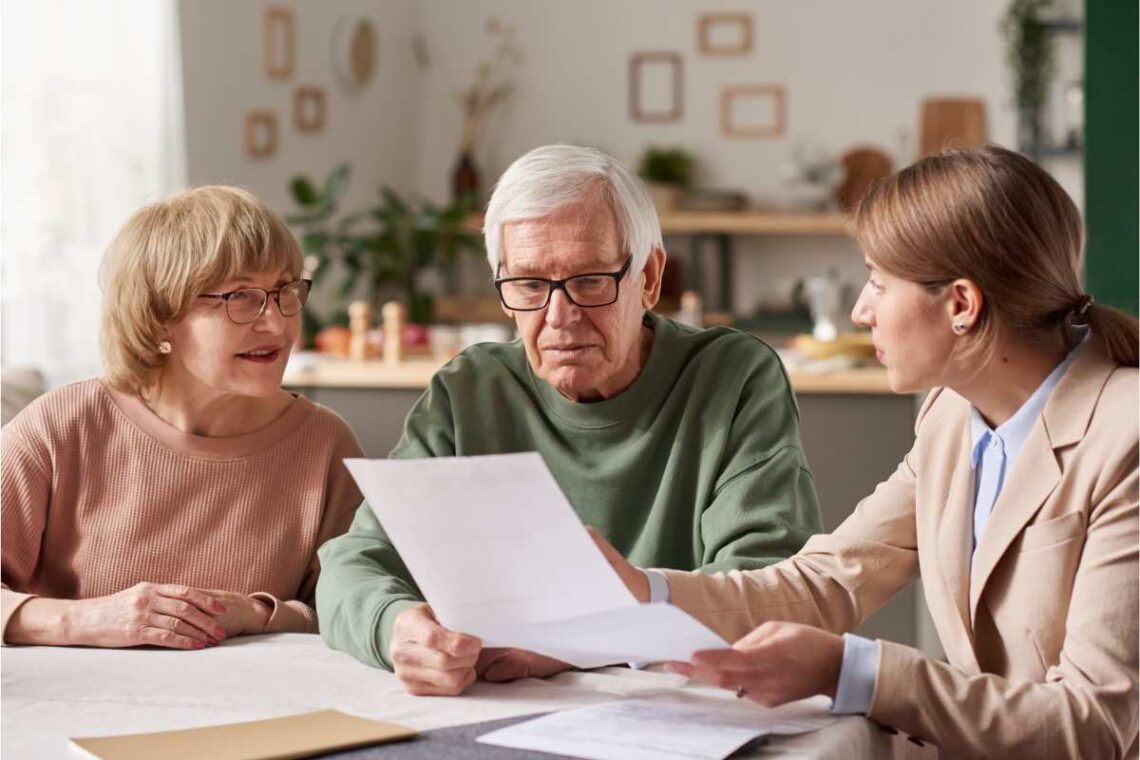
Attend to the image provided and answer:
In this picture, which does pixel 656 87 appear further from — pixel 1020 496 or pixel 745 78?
pixel 1020 496

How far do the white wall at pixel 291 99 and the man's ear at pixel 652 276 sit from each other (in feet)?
13.2

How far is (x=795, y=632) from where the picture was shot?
1372mm

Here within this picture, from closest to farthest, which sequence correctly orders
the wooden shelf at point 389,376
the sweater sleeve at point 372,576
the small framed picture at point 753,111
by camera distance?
1. the sweater sleeve at point 372,576
2. the wooden shelf at point 389,376
3. the small framed picture at point 753,111

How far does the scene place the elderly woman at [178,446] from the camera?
1.99 meters

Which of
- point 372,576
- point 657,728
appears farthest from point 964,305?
point 372,576

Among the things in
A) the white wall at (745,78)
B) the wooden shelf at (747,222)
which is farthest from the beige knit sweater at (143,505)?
the white wall at (745,78)

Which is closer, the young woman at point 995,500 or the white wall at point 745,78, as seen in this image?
the young woman at point 995,500

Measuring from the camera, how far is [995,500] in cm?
152

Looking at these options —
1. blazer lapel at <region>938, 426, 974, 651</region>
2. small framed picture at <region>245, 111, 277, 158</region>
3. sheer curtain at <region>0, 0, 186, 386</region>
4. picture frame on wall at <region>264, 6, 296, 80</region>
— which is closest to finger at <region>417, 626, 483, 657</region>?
blazer lapel at <region>938, 426, 974, 651</region>

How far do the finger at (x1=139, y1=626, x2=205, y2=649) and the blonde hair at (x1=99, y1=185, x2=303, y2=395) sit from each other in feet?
1.44

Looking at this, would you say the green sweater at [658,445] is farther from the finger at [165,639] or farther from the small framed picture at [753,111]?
the small framed picture at [753,111]

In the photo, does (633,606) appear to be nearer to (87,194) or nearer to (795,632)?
(795,632)

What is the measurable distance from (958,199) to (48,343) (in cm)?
400

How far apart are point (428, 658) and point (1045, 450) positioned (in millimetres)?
636
